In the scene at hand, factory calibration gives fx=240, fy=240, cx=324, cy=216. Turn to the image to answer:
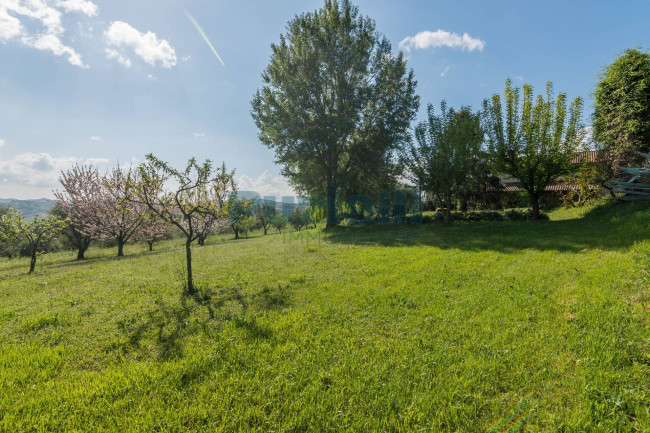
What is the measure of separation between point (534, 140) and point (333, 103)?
15.6m

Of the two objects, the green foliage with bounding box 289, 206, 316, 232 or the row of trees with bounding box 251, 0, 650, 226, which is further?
the green foliage with bounding box 289, 206, 316, 232

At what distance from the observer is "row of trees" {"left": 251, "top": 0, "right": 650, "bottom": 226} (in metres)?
16.1

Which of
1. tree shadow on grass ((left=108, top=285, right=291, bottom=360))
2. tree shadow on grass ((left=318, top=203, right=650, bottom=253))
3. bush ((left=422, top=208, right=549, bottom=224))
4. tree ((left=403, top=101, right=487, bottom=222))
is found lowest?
tree shadow on grass ((left=108, top=285, right=291, bottom=360))

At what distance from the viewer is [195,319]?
5.50 metres

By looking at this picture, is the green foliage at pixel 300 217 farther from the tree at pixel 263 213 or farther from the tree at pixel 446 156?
the tree at pixel 446 156

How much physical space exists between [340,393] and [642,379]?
12.8ft

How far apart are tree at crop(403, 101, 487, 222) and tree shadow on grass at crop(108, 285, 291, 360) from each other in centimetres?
1602

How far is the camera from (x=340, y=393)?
3.14 metres

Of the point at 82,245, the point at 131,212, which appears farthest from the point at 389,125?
the point at 82,245

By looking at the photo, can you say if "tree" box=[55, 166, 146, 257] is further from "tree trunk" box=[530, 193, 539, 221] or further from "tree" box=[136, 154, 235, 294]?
"tree trunk" box=[530, 193, 539, 221]

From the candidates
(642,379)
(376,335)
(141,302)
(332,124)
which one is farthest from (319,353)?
(332,124)

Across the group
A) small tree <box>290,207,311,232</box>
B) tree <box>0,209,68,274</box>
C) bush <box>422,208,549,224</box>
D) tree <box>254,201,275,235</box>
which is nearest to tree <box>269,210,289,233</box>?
tree <box>254,201,275,235</box>

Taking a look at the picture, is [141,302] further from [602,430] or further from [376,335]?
[602,430]

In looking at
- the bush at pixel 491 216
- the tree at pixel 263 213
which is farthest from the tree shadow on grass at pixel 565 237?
the tree at pixel 263 213
